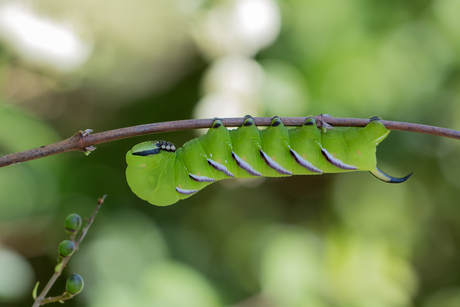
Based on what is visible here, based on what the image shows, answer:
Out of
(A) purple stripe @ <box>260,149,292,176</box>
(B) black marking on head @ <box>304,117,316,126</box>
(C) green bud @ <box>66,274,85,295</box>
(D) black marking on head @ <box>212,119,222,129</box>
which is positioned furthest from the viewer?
(A) purple stripe @ <box>260,149,292,176</box>

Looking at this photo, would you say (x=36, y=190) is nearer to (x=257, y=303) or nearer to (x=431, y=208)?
(x=257, y=303)

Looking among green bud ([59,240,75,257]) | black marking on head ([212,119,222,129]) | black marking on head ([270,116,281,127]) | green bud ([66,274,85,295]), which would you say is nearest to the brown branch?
black marking on head ([212,119,222,129])

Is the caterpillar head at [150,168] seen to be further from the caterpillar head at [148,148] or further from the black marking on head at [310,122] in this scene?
the black marking on head at [310,122]

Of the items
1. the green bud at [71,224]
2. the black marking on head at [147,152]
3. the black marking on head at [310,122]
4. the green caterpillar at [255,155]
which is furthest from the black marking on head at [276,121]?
the green bud at [71,224]

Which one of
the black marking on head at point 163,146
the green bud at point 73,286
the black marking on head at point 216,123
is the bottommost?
the green bud at point 73,286

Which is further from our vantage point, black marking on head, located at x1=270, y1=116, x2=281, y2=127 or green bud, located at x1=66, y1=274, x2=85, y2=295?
black marking on head, located at x1=270, y1=116, x2=281, y2=127

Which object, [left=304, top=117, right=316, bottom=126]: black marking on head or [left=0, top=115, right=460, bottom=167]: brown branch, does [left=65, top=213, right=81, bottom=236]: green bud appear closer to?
[left=0, top=115, right=460, bottom=167]: brown branch

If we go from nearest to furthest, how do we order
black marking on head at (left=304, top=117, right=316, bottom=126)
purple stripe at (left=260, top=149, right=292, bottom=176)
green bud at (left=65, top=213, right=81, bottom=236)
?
1. green bud at (left=65, top=213, right=81, bottom=236)
2. black marking on head at (left=304, top=117, right=316, bottom=126)
3. purple stripe at (left=260, top=149, right=292, bottom=176)

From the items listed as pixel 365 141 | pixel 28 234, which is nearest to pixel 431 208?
pixel 365 141
